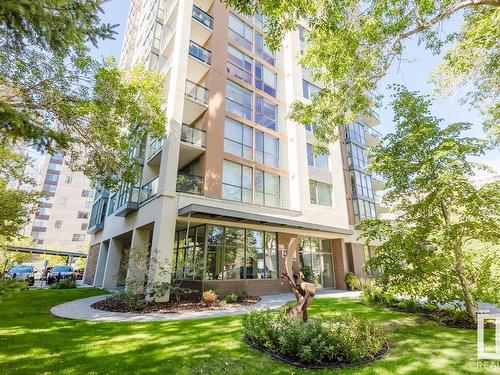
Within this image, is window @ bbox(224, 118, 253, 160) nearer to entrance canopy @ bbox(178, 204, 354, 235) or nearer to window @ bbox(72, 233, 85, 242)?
entrance canopy @ bbox(178, 204, 354, 235)

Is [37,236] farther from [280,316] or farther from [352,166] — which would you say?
[280,316]

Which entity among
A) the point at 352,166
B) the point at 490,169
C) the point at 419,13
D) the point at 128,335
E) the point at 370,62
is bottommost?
the point at 128,335

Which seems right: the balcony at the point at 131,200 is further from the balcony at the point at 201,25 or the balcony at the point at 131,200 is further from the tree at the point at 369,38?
the tree at the point at 369,38

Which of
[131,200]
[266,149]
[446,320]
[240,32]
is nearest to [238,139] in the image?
[266,149]

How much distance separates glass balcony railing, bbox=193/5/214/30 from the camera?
60.1ft

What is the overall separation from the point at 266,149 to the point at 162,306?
1232 cm

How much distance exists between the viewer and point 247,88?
64.6 ft

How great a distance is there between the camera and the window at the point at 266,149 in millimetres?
18938

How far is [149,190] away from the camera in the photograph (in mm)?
15992

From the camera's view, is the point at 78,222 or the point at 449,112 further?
the point at 78,222

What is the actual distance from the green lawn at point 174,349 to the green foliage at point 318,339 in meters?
0.34

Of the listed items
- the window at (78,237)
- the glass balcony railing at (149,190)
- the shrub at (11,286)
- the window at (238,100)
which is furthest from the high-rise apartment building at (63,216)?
the shrub at (11,286)

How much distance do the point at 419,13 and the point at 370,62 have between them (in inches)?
66.6

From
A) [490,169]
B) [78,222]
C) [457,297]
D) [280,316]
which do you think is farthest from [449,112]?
[78,222]
